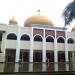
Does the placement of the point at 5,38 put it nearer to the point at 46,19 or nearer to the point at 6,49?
the point at 6,49

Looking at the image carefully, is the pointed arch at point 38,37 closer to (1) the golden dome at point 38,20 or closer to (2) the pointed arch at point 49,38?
(2) the pointed arch at point 49,38

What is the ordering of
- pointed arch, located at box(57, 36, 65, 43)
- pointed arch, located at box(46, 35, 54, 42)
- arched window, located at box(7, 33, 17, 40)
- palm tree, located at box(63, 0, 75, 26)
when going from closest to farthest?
palm tree, located at box(63, 0, 75, 26) → arched window, located at box(7, 33, 17, 40) → pointed arch, located at box(46, 35, 54, 42) → pointed arch, located at box(57, 36, 65, 43)

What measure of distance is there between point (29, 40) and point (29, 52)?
1927mm

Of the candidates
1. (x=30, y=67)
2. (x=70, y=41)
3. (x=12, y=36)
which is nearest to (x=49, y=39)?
(x=70, y=41)

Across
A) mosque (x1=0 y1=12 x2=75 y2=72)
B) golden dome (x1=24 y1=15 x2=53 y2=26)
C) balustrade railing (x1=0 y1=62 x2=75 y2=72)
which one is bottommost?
balustrade railing (x1=0 y1=62 x2=75 y2=72)

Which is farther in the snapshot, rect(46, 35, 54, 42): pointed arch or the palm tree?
rect(46, 35, 54, 42): pointed arch

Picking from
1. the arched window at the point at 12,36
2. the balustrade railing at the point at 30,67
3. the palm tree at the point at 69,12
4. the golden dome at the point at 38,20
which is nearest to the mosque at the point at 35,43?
the arched window at the point at 12,36

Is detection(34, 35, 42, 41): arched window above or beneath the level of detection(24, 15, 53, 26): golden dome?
beneath

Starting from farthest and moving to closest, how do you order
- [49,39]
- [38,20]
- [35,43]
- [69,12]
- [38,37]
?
[38,20] → [49,39] → [38,37] → [35,43] → [69,12]

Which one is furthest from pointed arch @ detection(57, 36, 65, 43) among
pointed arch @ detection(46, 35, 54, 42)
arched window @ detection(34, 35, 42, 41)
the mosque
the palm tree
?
the palm tree

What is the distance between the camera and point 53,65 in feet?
50.6

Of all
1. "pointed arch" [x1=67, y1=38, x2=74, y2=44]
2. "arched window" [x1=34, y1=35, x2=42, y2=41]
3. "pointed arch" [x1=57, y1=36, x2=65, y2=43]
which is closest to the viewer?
"arched window" [x1=34, y1=35, x2=42, y2=41]

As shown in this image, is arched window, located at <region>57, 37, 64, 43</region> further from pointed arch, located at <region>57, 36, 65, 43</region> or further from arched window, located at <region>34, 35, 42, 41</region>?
arched window, located at <region>34, 35, 42, 41</region>

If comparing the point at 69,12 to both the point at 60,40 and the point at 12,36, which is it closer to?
the point at 12,36
